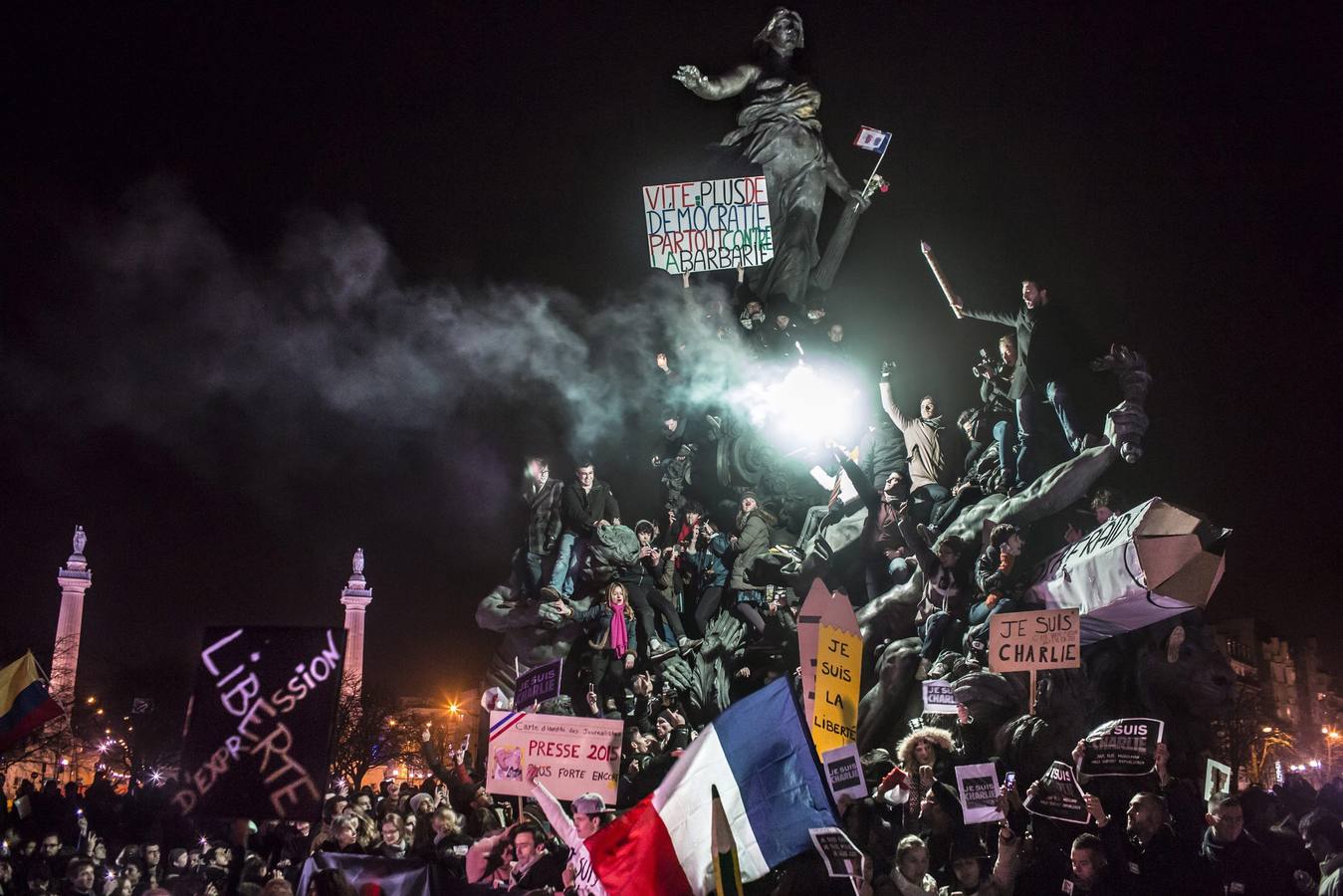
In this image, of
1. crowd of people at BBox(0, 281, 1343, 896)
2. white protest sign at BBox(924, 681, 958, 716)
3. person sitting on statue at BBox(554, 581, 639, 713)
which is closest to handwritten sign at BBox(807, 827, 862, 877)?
crowd of people at BBox(0, 281, 1343, 896)

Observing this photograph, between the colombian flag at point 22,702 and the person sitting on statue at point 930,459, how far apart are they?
478 inches

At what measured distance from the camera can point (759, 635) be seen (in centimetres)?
1980

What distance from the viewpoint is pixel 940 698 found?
1515cm

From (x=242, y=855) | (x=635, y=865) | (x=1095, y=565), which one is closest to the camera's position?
(x=635, y=865)

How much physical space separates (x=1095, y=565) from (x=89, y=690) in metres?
63.6

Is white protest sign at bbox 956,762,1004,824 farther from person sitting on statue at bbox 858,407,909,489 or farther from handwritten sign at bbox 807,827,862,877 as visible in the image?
person sitting on statue at bbox 858,407,909,489

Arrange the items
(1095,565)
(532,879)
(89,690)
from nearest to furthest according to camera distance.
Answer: (532,879), (1095,565), (89,690)

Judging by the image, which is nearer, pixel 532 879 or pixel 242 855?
pixel 532 879

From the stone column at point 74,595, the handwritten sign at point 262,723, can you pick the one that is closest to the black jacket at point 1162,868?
the handwritten sign at point 262,723

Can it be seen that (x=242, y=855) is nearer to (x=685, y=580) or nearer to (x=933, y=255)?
(x=685, y=580)

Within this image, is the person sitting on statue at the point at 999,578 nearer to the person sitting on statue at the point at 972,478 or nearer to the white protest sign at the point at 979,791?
the person sitting on statue at the point at 972,478

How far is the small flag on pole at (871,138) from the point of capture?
2206 cm

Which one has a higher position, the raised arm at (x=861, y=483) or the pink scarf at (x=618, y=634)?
the raised arm at (x=861, y=483)

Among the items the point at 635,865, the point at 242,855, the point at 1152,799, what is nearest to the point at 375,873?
the point at 635,865
